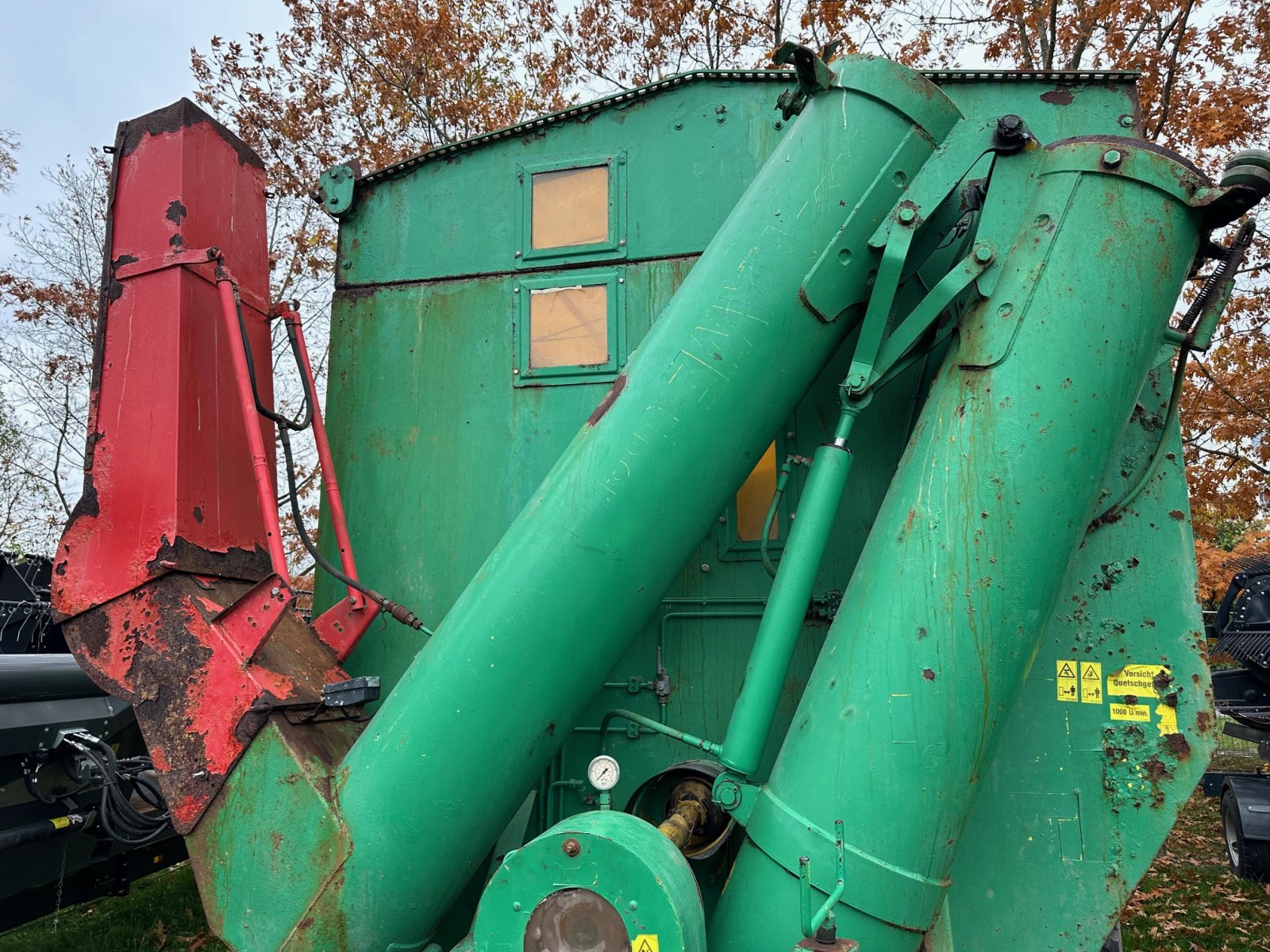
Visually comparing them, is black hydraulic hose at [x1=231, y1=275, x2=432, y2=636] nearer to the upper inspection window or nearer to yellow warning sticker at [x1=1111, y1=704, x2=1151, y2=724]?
the upper inspection window

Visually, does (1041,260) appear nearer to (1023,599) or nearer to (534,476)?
(1023,599)

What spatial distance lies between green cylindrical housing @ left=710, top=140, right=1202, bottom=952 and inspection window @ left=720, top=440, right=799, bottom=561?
A: 72cm

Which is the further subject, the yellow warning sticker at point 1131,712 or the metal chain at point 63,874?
the metal chain at point 63,874

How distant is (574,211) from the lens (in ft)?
12.3

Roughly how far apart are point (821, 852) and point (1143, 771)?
3.75ft

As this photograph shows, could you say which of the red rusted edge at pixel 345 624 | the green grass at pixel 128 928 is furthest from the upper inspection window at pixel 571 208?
the green grass at pixel 128 928

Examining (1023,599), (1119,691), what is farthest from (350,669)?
(1119,691)

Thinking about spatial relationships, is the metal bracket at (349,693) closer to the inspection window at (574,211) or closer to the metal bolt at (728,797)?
the metal bolt at (728,797)

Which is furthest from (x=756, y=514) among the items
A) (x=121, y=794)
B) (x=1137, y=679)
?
(x=121, y=794)

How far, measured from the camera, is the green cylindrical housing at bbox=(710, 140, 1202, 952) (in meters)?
2.38

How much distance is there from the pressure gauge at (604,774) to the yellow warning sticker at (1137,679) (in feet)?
5.13

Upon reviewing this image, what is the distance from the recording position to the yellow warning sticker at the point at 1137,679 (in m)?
2.84

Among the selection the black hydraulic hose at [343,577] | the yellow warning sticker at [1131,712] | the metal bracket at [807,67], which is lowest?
the yellow warning sticker at [1131,712]

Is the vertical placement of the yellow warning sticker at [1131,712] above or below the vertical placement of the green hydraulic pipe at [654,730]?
above
